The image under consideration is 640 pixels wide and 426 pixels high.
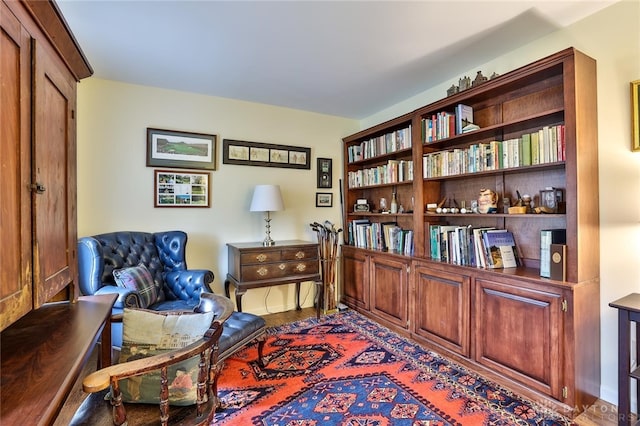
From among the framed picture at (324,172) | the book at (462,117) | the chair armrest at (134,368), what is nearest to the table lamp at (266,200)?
the framed picture at (324,172)

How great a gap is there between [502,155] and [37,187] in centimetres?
261

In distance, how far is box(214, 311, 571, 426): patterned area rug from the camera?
Result: 186cm

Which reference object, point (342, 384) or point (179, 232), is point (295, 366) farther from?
point (179, 232)

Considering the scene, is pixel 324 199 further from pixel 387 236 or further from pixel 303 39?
pixel 303 39

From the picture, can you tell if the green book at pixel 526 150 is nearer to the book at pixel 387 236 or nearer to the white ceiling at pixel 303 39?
the white ceiling at pixel 303 39

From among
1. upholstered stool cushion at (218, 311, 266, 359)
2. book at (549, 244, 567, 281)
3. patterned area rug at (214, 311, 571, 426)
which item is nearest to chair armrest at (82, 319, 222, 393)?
upholstered stool cushion at (218, 311, 266, 359)

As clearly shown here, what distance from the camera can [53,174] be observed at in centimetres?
119

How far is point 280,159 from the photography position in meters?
3.82

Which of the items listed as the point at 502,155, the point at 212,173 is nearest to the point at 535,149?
the point at 502,155

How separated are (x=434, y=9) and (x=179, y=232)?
2.72m

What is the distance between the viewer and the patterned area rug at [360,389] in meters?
1.86

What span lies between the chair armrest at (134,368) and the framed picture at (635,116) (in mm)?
2495

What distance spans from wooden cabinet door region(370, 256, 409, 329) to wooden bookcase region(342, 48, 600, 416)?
0.01m

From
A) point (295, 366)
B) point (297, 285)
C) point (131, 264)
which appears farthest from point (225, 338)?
point (297, 285)
